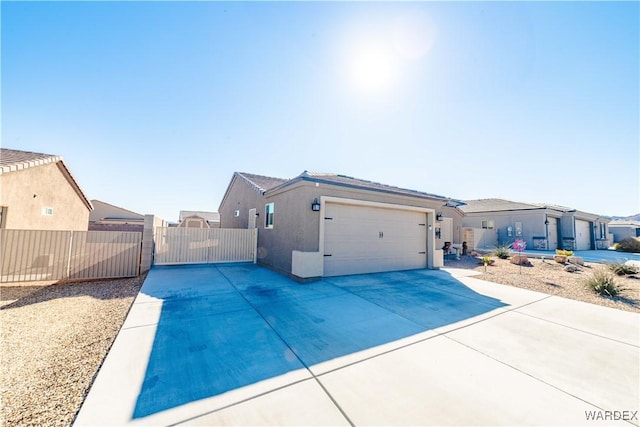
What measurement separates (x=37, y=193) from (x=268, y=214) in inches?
397

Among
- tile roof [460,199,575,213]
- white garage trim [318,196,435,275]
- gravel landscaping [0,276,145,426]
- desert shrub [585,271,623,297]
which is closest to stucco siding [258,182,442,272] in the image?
white garage trim [318,196,435,275]

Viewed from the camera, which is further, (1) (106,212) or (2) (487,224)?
(1) (106,212)

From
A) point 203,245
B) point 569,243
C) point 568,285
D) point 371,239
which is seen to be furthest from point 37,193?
point 569,243

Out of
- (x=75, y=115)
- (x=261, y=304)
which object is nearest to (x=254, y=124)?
(x=75, y=115)

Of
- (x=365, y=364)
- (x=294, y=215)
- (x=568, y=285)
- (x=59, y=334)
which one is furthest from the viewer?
(x=294, y=215)

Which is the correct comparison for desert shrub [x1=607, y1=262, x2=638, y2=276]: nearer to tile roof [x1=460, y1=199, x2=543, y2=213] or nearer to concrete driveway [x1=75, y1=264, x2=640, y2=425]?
concrete driveway [x1=75, y1=264, x2=640, y2=425]

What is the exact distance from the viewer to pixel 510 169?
44.6 ft

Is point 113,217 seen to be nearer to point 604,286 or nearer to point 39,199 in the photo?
point 39,199

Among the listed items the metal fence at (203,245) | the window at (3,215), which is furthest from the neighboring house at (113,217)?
the metal fence at (203,245)

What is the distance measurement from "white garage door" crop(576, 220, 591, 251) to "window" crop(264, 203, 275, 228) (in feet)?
91.2

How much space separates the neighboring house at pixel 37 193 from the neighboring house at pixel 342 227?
8.94 metres

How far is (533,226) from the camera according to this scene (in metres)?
20.0

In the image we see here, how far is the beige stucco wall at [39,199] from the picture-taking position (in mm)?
8945

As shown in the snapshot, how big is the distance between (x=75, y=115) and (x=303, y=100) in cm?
848
